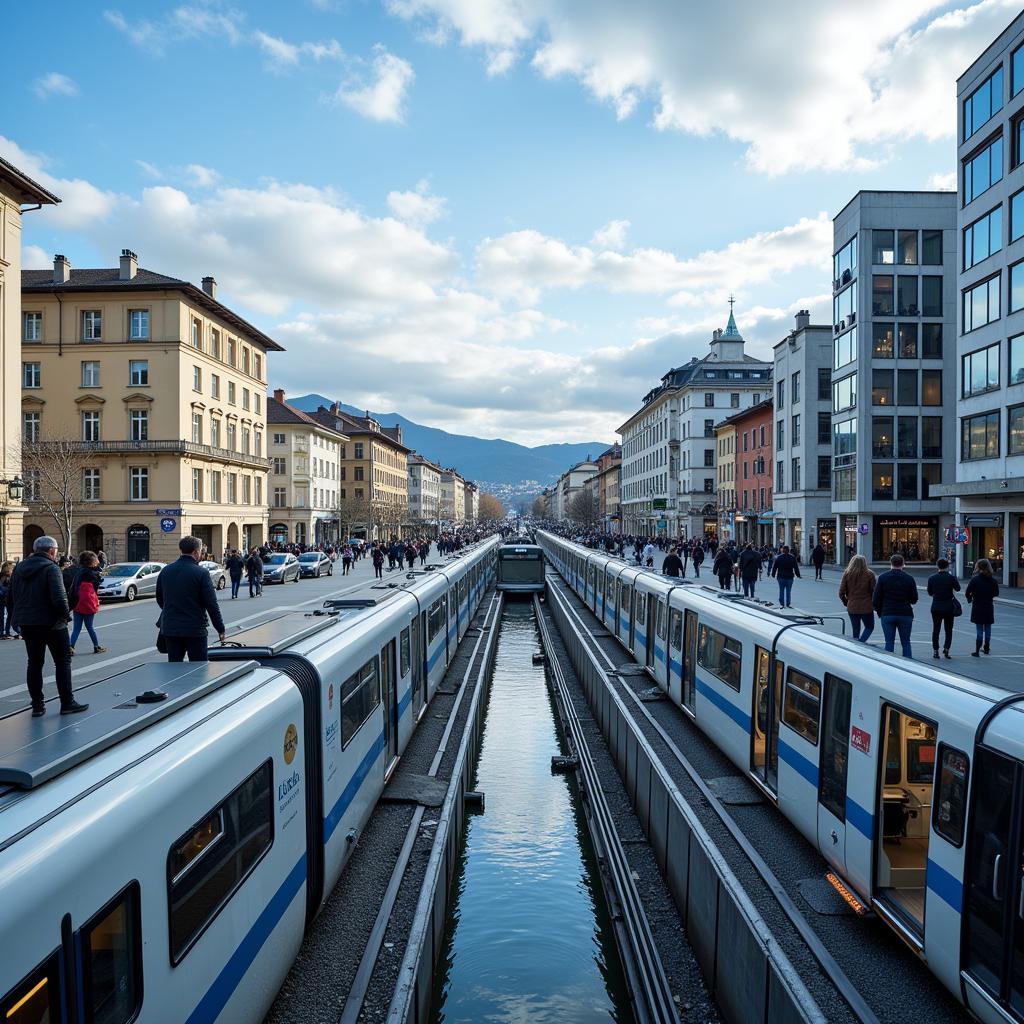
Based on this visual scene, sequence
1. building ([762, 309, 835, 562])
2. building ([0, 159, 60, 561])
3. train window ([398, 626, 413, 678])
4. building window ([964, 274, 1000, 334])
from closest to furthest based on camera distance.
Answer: train window ([398, 626, 413, 678])
building ([0, 159, 60, 561])
building window ([964, 274, 1000, 334])
building ([762, 309, 835, 562])

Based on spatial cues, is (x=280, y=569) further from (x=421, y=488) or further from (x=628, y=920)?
(x=421, y=488)

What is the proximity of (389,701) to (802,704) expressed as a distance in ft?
14.9

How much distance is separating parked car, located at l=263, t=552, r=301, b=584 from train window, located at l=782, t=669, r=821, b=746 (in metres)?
31.7

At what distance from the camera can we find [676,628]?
1366 centimetres

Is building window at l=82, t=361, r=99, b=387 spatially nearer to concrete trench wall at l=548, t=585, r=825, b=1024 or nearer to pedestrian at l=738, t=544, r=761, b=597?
pedestrian at l=738, t=544, r=761, b=597

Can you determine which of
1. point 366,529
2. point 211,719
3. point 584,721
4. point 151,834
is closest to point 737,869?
point 211,719

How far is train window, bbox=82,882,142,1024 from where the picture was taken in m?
3.07

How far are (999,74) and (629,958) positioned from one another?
125 feet

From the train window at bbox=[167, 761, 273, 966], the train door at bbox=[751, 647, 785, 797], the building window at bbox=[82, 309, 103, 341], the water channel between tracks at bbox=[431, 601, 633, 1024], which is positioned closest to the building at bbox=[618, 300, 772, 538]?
the building window at bbox=[82, 309, 103, 341]

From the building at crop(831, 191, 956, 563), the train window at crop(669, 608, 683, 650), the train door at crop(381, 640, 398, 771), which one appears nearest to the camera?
the train door at crop(381, 640, 398, 771)

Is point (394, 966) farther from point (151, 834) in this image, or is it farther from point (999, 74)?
point (999, 74)

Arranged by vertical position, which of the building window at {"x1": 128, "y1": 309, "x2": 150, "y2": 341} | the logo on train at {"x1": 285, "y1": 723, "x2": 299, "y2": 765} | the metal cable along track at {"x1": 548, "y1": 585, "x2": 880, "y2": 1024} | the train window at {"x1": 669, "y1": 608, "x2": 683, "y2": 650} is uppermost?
the building window at {"x1": 128, "y1": 309, "x2": 150, "y2": 341}

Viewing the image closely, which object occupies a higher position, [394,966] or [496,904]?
[394,966]

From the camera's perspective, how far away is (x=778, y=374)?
58.8 meters
